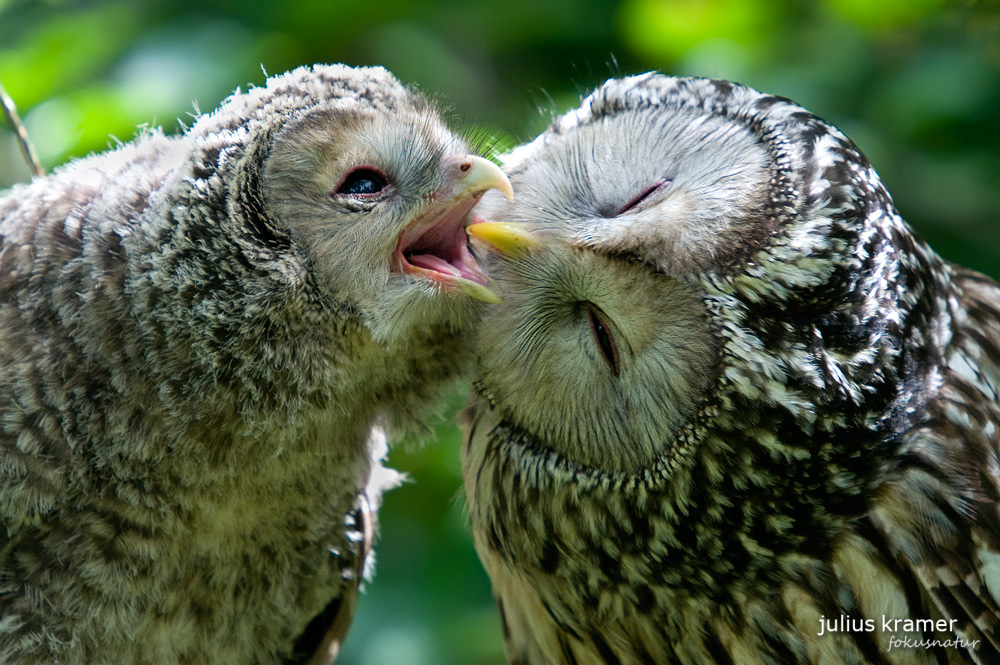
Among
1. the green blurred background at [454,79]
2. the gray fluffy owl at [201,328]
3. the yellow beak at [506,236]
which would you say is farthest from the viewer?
the green blurred background at [454,79]

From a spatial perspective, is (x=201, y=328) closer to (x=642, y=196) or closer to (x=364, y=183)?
Result: (x=364, y=183)

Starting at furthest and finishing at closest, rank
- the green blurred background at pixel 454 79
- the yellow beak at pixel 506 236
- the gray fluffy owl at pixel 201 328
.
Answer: the green blurred background at pixel 454 79
the yellow beak at pixel 506 236
the gray fluffy owl at pixel 201 328

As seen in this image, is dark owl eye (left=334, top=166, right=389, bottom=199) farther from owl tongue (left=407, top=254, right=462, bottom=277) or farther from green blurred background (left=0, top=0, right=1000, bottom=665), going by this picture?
green blurred background (left=0, top=0, right=1000, bottom=665)

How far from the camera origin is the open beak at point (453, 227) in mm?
2023

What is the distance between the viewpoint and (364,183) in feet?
6.77

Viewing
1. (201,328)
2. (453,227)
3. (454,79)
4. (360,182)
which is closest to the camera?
(201,328)

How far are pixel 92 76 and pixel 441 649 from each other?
6.71 feet

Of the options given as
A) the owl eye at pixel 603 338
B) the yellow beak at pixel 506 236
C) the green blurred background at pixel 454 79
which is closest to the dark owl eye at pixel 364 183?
the yellow beak at pixel 506 236

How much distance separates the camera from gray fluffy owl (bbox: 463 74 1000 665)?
6.54ft

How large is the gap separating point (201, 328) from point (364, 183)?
44 cm

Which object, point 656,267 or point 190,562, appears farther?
point 190,562

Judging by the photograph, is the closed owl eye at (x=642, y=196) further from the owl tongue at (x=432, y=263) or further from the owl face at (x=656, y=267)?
the owl tongue at (x=432, y=263)

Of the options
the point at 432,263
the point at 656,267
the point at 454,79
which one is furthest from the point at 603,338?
the point at 454,79

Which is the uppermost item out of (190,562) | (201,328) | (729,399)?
(729,399)
